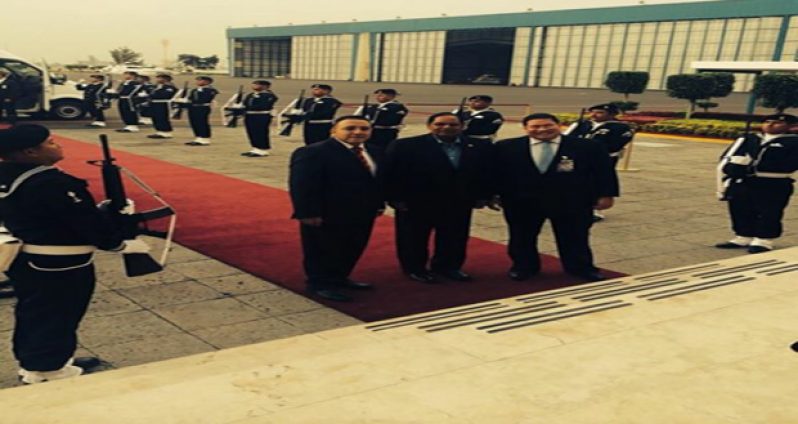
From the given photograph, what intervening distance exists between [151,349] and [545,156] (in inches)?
148

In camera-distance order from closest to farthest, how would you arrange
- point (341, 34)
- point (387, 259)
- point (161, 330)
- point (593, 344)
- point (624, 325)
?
1. point (593, 344)
2. point (624, 325)
3. point (161, 330)
4. point (387, 259)
5. point (341, 34)

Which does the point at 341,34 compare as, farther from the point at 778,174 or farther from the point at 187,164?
the point at 778,174

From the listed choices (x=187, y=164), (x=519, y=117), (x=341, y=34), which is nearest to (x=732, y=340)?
(x=187, y=164)

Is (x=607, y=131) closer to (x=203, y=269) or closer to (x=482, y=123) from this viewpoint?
(x=482, y=123)

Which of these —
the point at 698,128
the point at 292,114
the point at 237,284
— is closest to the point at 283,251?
the point at 237,284

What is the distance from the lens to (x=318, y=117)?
1382 centimetres

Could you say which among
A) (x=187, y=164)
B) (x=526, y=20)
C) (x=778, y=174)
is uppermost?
(x=526, y=20)

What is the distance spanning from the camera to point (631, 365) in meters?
3.43

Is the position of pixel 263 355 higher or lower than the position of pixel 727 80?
A: lower

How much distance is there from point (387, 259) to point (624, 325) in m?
3.42

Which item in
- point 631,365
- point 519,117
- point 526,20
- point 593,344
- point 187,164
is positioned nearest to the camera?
point 631,365

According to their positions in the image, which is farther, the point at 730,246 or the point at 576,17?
the point at 576,17

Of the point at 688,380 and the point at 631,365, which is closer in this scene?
the point at 688,380

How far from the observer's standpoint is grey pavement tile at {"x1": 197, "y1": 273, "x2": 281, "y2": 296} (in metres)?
5.96
